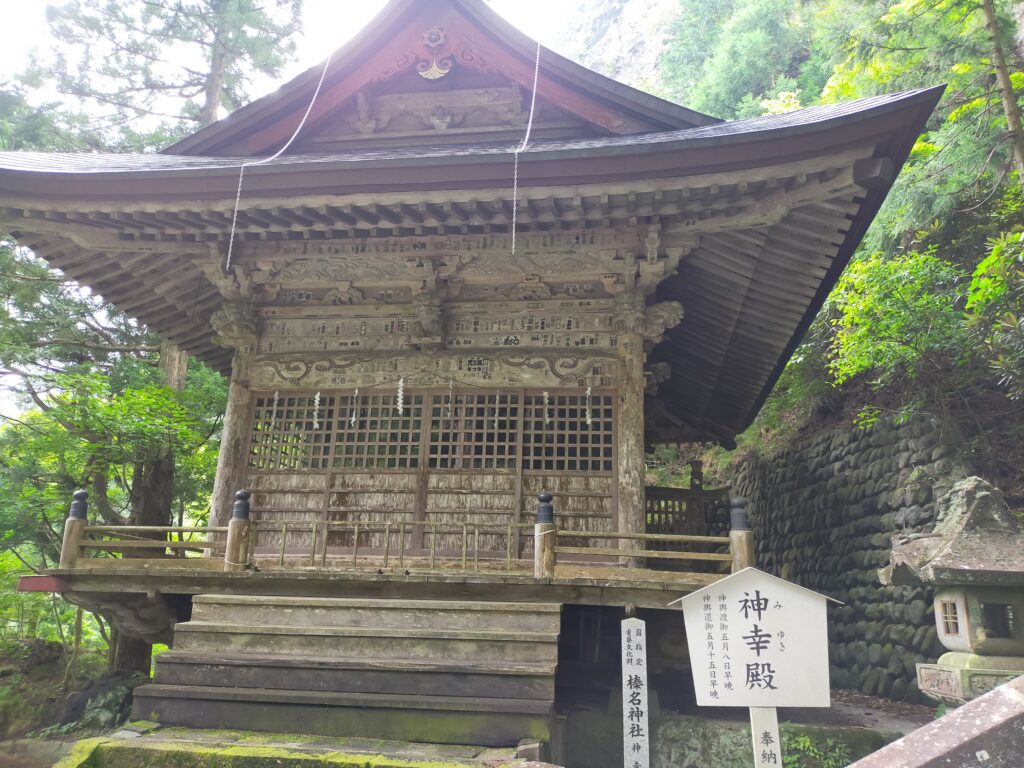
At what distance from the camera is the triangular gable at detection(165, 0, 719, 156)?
888 cm

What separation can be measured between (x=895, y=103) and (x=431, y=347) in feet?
17.8

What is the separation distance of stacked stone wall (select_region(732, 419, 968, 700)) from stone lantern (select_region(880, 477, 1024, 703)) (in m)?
2.41

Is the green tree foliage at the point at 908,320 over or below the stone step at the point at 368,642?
over

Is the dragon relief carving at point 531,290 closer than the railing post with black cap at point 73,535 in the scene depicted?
No

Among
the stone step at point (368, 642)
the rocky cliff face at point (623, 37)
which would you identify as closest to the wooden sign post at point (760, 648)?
the stone step at point (368, 642)

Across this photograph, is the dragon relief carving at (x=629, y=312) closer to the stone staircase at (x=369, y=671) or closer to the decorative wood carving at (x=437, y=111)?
the decorative wood carving at (x=437, y=111)

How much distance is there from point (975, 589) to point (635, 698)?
10.8 feet

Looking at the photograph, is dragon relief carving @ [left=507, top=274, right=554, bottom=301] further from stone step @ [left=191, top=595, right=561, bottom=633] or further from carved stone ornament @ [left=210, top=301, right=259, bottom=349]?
stone step @ [left=191, top=595, right=561, bottom=633]

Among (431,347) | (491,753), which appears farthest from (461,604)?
(431,347)

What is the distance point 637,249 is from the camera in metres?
8.03

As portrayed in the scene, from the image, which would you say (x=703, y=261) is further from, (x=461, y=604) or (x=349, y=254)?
(x=461, y=604)

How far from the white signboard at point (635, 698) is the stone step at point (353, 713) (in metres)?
0.63

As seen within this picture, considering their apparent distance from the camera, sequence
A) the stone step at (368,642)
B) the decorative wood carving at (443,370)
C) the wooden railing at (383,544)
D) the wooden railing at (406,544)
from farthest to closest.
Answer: the decorative wood carving at (443,370) → the wooden railing at (383,544) → the wooden railing at (406,544) → the stone step at (368,642)

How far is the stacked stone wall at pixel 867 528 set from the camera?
9.04 m
